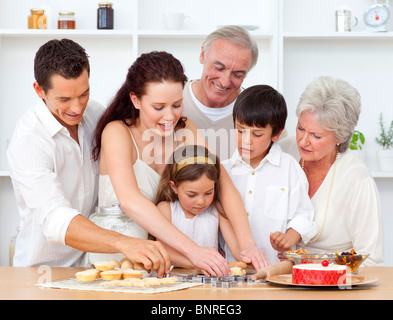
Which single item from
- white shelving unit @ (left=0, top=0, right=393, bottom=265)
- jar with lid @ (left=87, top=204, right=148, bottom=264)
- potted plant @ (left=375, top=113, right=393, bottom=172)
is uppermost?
white shelving unit @ (left=0, top=0, right=393, bottom=265)

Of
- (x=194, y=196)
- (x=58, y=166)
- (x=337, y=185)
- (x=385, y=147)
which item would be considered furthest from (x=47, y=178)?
(x=385, y=147)

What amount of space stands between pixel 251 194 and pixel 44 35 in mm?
2172

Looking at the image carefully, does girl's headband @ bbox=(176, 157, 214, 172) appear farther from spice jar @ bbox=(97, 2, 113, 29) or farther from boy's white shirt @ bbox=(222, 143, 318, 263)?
spice jar @ bbox=(97, 2, 113, 29)

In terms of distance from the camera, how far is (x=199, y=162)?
2188 mm

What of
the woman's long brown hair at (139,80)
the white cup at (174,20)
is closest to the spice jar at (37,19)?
the white cup at (174,20)

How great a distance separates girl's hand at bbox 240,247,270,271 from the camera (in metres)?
1.87

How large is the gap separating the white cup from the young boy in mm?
1597

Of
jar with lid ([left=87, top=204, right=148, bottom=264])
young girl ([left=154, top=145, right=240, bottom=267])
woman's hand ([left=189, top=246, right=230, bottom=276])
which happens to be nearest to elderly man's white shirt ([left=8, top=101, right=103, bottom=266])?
jar with lid ([left=87, top=204, right=148, bottom=264])

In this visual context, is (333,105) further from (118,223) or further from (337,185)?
(118,223)

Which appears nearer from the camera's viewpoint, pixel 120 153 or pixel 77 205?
pixel 120 153
